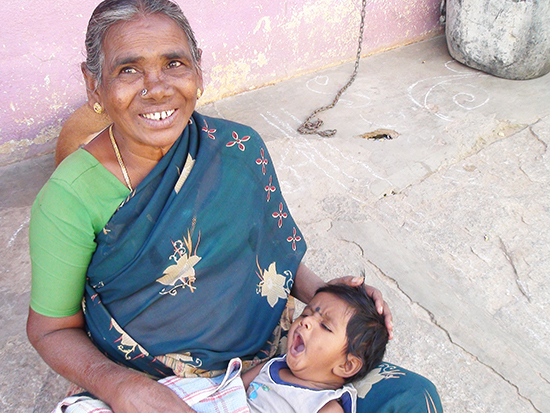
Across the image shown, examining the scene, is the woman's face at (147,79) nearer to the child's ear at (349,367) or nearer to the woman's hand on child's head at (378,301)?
the woman's hand on child's head at (378,301)

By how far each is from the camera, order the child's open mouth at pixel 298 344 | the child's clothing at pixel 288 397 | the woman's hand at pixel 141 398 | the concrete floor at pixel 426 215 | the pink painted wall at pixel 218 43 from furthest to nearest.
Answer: the pink painted wall at pixel 218 43 → the concrete floor at pixel 426 215 → the child's open mouth at pixel 298 344 → the child's clothing at pixel 288 397 → the woman's hand at pixel 141 398

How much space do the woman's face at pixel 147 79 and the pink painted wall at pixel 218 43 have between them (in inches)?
78.7

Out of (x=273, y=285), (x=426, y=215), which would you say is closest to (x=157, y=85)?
(x=273, y=285)

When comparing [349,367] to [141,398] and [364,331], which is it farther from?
[141,398]

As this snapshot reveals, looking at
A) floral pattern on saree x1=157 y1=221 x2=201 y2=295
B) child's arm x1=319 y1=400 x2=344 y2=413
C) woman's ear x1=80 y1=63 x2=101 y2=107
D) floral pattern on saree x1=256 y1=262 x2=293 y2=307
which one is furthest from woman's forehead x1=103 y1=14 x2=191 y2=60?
child's arm x1=319 y1=400 x2=344 y2=413

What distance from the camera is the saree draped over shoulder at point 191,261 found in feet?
4.48

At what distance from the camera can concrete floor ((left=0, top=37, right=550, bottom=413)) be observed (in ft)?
6.91

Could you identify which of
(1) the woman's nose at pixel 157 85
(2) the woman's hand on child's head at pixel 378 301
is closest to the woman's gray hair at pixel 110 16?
(1) the woman's nose at pixel 157 85

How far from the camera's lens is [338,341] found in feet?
4.95

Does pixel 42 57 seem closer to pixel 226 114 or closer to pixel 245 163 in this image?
pixel 226 114

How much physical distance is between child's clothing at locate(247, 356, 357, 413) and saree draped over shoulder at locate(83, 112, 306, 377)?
0.43 feet

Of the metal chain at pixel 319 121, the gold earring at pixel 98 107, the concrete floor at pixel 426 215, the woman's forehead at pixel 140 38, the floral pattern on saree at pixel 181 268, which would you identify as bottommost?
the concrete floor at pixel 426 215

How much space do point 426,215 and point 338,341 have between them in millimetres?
1586

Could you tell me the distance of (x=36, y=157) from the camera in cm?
332
